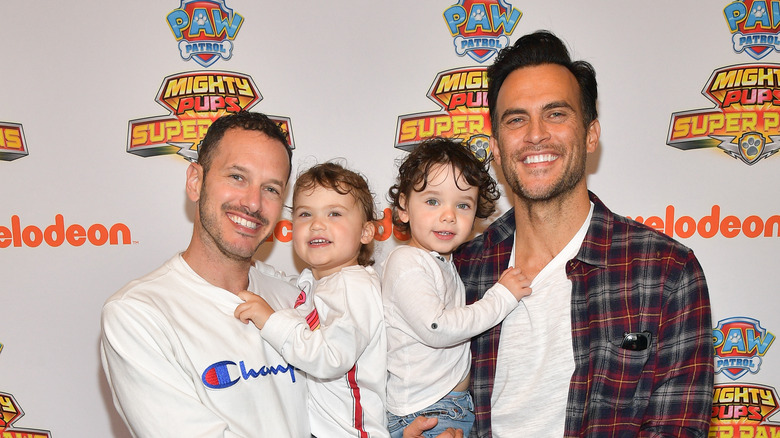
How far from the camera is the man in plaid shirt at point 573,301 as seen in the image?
183 cm

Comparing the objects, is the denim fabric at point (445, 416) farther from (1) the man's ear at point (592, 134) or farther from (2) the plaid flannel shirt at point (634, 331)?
(1) the man's ear at point (592, 134)

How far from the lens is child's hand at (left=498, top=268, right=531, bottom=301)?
6.47ft

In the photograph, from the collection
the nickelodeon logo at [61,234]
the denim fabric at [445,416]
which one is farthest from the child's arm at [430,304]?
the nickelodeon logo at [61,234]

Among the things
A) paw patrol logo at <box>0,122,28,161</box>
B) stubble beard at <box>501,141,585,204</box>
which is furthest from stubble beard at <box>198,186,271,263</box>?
paw patrol logo at <box>0,122,28,161</box>

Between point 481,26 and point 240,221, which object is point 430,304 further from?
point 481,26

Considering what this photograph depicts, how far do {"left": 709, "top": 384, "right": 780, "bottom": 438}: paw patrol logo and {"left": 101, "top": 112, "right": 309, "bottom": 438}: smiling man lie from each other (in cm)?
206

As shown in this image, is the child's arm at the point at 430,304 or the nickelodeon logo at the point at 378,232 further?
the nickelodeon logo at the point at 378,232

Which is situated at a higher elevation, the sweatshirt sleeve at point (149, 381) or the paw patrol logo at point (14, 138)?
the paw patrol logo at point (14, 138)

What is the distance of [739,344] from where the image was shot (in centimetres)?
275

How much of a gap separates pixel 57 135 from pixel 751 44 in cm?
331

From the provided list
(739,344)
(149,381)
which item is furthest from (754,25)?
(149,381)

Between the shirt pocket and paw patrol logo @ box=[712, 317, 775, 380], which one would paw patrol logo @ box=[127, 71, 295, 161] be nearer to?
the shirt pocket

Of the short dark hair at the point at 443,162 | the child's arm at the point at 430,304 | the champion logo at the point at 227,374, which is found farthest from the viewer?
the short dark hair at the point at 443,162

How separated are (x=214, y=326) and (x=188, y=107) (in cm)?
130
